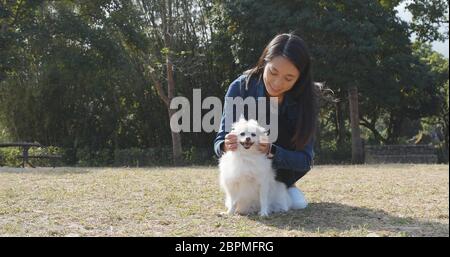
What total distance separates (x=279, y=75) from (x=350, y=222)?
1326 mm

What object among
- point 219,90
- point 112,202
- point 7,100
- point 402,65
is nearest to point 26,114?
point 7,100

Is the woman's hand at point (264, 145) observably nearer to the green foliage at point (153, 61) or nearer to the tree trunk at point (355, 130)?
the green foliage at point (153, 61)

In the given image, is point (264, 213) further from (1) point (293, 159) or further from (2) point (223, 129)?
(2) point (223, 129)

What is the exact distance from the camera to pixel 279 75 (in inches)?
176

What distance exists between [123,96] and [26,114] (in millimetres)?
3383

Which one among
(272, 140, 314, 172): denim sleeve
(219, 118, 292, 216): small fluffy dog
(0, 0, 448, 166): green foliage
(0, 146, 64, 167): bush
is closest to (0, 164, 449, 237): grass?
(219, 118, 292, 216): small fluffy dog

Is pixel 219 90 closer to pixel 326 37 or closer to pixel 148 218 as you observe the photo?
pixel 326 37

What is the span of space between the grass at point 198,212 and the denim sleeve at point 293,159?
1.39ft

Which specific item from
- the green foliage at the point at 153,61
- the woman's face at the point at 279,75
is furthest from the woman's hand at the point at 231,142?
the green foliage at the point at 153,61

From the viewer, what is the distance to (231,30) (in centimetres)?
1786

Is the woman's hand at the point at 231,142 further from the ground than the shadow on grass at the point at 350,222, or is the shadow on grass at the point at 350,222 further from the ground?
the woman's hand at the point at 231,142

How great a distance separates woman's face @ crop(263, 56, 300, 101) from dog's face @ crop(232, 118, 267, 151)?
34 centimetres

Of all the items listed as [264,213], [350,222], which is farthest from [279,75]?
[350,222]

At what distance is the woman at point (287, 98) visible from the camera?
176 inches
